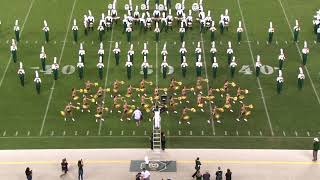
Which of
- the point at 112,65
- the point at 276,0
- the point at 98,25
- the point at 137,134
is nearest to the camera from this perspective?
the point at 137,134

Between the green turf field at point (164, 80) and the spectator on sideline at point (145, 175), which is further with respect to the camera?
the green turf field at point (164, 80)

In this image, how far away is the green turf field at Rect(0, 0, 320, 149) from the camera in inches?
993

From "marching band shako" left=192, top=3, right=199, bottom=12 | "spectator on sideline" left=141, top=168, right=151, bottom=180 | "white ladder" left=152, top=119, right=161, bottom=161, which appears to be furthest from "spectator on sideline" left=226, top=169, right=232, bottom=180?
"marching band shako" left=192, top=3, right=199, bottom=12

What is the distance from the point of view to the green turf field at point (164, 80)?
2523 centimetres

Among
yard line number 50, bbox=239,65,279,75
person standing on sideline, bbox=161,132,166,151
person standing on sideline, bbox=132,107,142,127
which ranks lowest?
person standing on sideline, bbox=161,132,166,151

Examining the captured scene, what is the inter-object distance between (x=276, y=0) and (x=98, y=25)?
902 cm

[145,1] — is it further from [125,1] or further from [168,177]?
[168,177]

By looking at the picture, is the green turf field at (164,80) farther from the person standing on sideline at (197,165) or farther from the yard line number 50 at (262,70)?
the person standing on sideline at (197,165)

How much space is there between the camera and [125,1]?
3634 centimetres

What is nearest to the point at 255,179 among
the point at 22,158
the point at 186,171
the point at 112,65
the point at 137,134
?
the point at 186,171

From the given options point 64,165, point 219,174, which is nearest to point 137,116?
point 64,165

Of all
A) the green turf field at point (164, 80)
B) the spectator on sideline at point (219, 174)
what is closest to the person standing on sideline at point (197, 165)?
the spectator on sideline at point (219, 174)

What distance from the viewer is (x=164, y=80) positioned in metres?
28.8

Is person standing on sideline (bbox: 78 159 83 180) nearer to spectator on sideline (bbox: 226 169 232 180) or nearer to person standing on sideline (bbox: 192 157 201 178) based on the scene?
person standing on sideline (bbox: 192 157 201 178)
